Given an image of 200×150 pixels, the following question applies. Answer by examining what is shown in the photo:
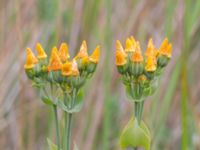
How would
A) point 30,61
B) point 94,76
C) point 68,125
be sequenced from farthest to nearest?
1. point 94,76
2. point 30,61
3. point 68,125

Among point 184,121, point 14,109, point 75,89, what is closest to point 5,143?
point 14,109

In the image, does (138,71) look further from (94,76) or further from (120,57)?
(94,76)

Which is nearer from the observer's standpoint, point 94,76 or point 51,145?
point 51,145

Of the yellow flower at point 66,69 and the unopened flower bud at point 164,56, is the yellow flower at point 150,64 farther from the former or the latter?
the yellow flower at point 66,69

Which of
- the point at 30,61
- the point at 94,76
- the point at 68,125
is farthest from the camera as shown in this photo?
the point at 94,76

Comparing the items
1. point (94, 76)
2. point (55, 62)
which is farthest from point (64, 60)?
point (94, 76)

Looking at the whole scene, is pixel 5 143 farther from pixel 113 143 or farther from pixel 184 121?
pixel 184 121

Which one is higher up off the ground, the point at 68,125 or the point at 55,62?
the point at 55,62
